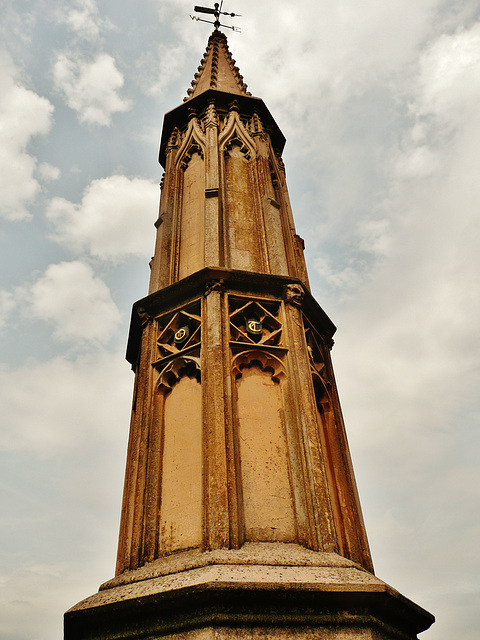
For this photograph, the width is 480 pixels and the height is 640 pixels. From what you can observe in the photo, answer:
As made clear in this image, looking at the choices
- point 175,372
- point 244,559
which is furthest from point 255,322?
point 244,559

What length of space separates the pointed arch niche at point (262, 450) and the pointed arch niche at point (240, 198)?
81.0 inches

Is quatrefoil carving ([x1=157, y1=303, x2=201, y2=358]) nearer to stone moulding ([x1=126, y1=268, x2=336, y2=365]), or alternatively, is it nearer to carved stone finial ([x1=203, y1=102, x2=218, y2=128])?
stone moulding ([x1=126, y1=268, x2=336, y2=365])

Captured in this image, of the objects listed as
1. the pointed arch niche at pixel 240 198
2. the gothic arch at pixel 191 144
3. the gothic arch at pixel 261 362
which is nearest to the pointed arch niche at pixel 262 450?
the gothic arch at pixel 261 362

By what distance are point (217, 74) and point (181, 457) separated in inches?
365

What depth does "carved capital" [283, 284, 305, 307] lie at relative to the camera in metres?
7.86

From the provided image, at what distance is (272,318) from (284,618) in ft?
12.9

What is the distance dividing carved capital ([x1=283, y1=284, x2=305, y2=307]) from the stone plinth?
142 inches

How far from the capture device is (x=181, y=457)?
6.56 meters

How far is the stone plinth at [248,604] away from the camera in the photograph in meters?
4.59

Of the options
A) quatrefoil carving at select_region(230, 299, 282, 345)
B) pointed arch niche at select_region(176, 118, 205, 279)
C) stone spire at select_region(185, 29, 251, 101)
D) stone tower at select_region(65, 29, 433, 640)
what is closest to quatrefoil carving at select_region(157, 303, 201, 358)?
stone tower at select_region(65, 29, 433, 640)

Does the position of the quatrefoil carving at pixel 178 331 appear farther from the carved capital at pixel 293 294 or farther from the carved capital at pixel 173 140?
the carved capital at pixel 173 140

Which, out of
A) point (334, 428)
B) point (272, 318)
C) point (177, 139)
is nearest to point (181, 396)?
point (272, 318)

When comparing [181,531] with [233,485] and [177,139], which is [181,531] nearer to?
[233,485]

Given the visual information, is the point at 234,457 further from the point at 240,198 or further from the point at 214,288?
the point at 240,198
